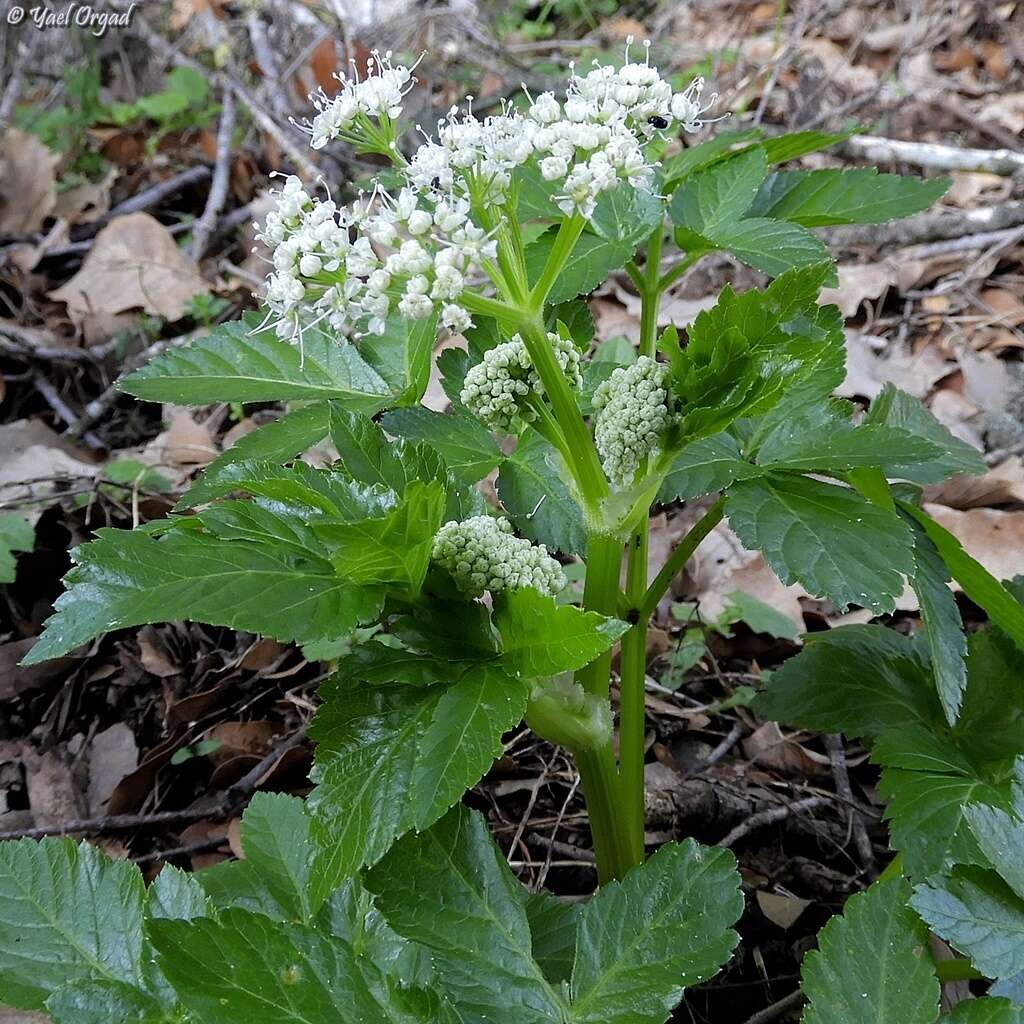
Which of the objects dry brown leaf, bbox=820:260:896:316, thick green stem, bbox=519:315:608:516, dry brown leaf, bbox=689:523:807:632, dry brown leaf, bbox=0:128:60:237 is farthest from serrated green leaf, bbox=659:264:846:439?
dry brown leaf, bbox=0:128:60:237

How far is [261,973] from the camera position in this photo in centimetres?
95

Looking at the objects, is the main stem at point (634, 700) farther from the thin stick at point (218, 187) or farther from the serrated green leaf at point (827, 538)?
the thin stick at point (218, 187)

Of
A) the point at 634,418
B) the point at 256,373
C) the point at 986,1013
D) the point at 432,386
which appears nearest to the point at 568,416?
the point at 634,418

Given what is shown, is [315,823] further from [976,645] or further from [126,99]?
[126,99]

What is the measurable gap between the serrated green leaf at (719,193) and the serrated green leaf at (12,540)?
5.58ft

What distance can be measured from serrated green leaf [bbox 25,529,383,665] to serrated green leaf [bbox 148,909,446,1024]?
31 cm

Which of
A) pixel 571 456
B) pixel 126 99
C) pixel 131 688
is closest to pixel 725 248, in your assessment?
pixel 571 456

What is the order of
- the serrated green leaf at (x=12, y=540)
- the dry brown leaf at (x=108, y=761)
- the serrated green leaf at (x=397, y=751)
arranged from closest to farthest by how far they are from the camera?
the serrated green leaf at (x=397, y=751), the dry brown leaf at (x=108, y=761), the serrated green leaf at (x=12, y=540)

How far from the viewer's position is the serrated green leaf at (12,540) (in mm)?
2193

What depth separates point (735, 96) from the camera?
15.2ft

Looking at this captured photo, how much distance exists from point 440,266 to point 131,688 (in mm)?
1664

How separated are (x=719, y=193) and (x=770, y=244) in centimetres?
14

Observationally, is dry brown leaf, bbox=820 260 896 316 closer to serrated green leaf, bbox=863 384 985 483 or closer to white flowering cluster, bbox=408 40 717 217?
serrated green leaf, bbox=863 384 985 483

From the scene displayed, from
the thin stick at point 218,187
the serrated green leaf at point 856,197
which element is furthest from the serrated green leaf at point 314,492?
the thin stick at point 218,187
